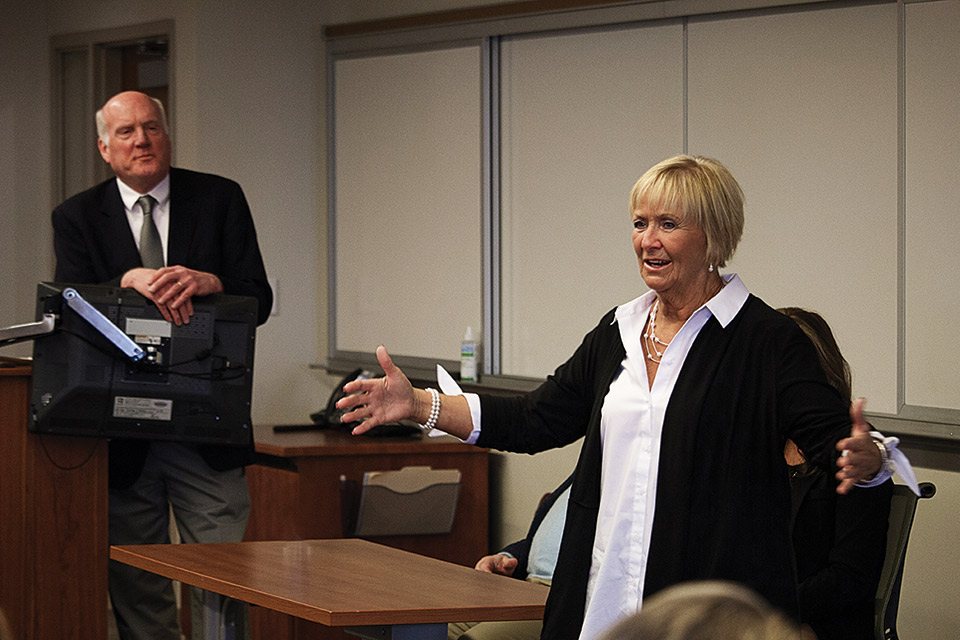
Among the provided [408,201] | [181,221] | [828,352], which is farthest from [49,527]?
[408,201]

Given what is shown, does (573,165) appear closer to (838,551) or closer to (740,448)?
(838,551)

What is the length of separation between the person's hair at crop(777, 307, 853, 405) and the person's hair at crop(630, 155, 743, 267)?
2.10 ft

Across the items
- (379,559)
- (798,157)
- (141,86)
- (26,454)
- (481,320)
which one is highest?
(141,86)

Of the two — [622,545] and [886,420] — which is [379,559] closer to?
[622,545]

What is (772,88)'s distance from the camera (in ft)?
12.4

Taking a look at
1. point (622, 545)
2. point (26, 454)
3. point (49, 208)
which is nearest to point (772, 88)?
point (622, 545)

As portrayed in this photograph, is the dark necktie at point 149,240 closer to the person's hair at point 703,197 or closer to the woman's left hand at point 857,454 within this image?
→ the person's hair at point 703,197

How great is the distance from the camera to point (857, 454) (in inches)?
76.5

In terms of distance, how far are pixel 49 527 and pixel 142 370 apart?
1.47 feet

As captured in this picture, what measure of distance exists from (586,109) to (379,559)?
2.01 meters

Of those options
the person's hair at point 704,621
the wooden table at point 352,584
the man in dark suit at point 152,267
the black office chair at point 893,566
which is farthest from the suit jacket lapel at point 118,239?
the person's hair at point 704,621

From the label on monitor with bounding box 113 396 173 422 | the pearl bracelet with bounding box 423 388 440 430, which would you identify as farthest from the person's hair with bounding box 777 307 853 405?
the label on monitor with bounding box 113 396 173 422

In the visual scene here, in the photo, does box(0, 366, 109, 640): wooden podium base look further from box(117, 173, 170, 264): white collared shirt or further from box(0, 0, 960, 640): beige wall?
box(0, 0, 960, 640): beige wall

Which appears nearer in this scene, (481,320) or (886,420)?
(886,420)
